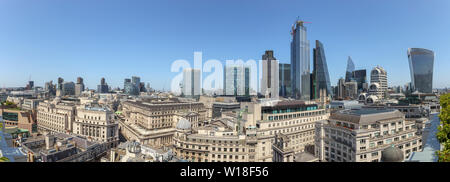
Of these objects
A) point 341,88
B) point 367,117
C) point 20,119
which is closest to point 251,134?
point 367,117

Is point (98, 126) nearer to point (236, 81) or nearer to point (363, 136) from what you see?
point (363, 136)

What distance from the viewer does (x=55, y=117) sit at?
127 ft

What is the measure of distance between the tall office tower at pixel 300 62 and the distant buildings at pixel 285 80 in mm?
5154

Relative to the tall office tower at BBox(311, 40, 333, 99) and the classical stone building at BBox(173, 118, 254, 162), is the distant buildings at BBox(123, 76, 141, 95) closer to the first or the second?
the classical stone building at BBox(173, 118, 254, 162)

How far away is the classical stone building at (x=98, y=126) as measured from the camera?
32250 mm

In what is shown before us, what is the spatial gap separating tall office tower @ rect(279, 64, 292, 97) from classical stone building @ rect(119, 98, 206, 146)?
7134cm

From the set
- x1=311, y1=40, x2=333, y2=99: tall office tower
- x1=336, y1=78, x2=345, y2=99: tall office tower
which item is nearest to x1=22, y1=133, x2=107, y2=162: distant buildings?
x1=311, y1=40, x2=333, y2=99: tall office tower

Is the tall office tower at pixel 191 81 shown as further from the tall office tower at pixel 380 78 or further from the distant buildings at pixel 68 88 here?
the tall office tower at pixel 380 78

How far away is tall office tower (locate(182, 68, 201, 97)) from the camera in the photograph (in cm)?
6500

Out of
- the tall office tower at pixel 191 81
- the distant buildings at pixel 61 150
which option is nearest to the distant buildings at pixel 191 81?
the tall office tower at pixel 191 81

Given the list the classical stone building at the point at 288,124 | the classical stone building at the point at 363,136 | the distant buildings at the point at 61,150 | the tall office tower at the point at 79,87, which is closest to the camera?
the classical stone building at the point at 363,136
